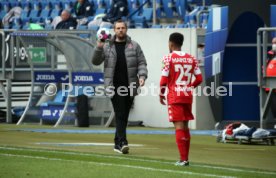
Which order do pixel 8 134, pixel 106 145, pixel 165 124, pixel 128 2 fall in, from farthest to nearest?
pixel 128 2 < pixel 165 124 < pixel 8 134 < pixel 106 145

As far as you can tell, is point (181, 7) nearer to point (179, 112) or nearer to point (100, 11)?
point (100, 11)

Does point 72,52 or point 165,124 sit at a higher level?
point 72,52

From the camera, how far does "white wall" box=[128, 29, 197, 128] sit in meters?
24.7

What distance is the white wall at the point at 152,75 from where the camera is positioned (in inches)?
Answer: 971

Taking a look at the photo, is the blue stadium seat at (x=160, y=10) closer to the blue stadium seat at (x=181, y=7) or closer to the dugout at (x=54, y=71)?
the blue stadium seat at (x=181, y=7)

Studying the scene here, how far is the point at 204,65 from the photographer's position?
75.5 ft

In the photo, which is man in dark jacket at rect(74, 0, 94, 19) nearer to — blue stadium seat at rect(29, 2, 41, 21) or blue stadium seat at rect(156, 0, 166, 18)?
blue stadium seat at rect(156, 0, 166, 18)

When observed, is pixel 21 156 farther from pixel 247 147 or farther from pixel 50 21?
pixel 50 21

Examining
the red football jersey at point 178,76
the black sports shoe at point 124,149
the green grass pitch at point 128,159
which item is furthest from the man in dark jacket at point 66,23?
the red football jersey at point 178,76

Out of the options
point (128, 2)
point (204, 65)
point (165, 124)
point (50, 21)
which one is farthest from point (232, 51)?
point (50, 21)

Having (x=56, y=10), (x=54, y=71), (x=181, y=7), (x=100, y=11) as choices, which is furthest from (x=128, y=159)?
(x=56, y=10)

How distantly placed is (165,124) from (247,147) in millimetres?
6599

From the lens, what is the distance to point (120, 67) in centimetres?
1559

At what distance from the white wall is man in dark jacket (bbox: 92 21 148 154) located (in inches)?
351
